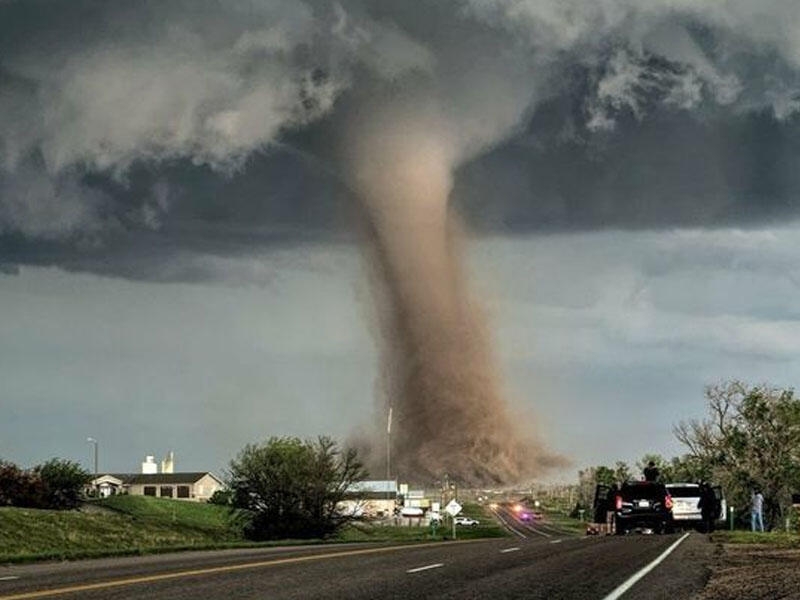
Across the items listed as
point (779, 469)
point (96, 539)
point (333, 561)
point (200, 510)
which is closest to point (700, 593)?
point (333, 561)

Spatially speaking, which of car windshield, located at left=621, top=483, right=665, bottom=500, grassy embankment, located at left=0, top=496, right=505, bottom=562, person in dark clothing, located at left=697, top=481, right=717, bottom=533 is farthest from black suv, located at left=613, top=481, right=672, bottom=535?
grassy embankment, located at left=0, top=496, right=505, bottom=562

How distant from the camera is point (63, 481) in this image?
97562mm

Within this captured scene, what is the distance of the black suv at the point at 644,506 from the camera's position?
1826 inches

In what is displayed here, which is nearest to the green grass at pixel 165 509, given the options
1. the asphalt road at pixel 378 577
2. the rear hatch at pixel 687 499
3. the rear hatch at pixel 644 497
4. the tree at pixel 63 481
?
the tree at pixel 63 481

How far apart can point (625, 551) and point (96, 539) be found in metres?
40.4

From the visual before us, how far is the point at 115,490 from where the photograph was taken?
645ft

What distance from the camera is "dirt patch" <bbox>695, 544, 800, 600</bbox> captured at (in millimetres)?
17453

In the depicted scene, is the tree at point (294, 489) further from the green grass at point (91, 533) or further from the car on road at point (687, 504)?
the car on road at point (687, 504)

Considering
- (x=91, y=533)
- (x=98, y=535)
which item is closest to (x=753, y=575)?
(x=98, y=535)

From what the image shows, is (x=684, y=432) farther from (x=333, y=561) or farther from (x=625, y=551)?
(x=333, y=561)

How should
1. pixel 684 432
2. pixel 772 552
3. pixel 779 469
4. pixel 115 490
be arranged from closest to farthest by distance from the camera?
pixel 772 552 < pixel 779 469 < pixel 684 432 < pixel 115 490

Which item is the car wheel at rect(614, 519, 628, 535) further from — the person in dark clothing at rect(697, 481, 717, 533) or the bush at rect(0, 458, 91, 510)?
the bush at rect(0, 458, 91, 510)

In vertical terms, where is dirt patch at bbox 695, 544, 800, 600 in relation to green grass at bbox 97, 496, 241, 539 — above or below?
above

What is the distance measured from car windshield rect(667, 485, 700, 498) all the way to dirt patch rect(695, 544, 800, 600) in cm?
2256
